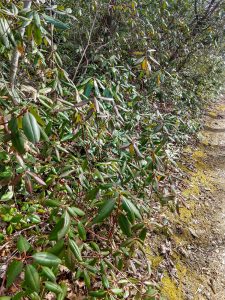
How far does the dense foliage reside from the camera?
1.58 metres

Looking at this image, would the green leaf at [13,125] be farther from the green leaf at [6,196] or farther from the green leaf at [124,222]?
the green leaf at [6,196]

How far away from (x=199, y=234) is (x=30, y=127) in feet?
12.4

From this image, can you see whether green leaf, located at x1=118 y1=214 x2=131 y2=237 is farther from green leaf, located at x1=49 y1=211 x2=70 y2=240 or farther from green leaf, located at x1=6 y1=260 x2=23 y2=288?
green leaf, located at x1=6 y1=260 x2=23 y2=288

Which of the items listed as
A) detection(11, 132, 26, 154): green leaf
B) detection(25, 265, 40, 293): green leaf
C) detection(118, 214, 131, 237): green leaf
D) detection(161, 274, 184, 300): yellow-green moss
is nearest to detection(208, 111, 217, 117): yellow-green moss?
detection(161, 274, 184, 300): yellow-green moss

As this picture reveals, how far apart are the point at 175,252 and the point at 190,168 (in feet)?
8.61

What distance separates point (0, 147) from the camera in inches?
81.4

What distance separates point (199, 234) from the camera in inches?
175

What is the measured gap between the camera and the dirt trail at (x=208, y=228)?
3594 millimetres

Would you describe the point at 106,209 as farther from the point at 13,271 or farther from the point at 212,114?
the point at 212,114

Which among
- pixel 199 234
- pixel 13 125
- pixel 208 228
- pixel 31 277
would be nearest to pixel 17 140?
pixel 13 125

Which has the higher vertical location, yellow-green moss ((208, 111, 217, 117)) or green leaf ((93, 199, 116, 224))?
green leaf ((93, 199, 116, 224))

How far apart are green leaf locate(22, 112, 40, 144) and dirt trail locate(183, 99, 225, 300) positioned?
2.86 metres

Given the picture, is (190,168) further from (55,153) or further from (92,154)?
(55,153)

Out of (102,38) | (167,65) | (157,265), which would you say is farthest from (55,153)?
(167,65)
